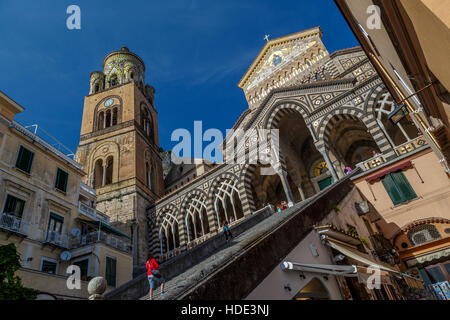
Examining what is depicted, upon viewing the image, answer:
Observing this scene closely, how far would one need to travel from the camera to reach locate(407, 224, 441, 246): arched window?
11.4 meters

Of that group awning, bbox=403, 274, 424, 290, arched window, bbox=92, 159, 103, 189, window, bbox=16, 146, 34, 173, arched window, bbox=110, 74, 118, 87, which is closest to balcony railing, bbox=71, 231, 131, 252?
window, bbox=16, 146, 34, 173

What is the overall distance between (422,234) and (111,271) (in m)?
14.6

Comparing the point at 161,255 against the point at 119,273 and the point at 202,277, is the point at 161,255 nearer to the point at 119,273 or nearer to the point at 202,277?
the point at 119,273

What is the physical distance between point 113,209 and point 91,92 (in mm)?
16357

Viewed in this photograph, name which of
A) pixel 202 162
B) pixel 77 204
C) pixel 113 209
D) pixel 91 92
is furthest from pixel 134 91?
pixel 77 204

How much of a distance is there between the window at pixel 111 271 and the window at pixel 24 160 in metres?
5.82

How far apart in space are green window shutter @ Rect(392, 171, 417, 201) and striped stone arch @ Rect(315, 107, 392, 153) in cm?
149

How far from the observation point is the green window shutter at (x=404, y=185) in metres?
12.3

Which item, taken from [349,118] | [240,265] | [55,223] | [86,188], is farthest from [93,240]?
[349,118]

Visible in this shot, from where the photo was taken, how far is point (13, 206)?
11516 mm

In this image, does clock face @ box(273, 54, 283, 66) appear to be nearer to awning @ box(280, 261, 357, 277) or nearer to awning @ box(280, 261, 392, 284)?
awning @ box(280, 261, 392, 284)

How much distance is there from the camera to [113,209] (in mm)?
21250

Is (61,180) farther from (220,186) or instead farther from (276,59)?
(276,59)

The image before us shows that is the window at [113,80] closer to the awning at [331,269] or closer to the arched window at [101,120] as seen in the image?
the arched window at [101,120]
